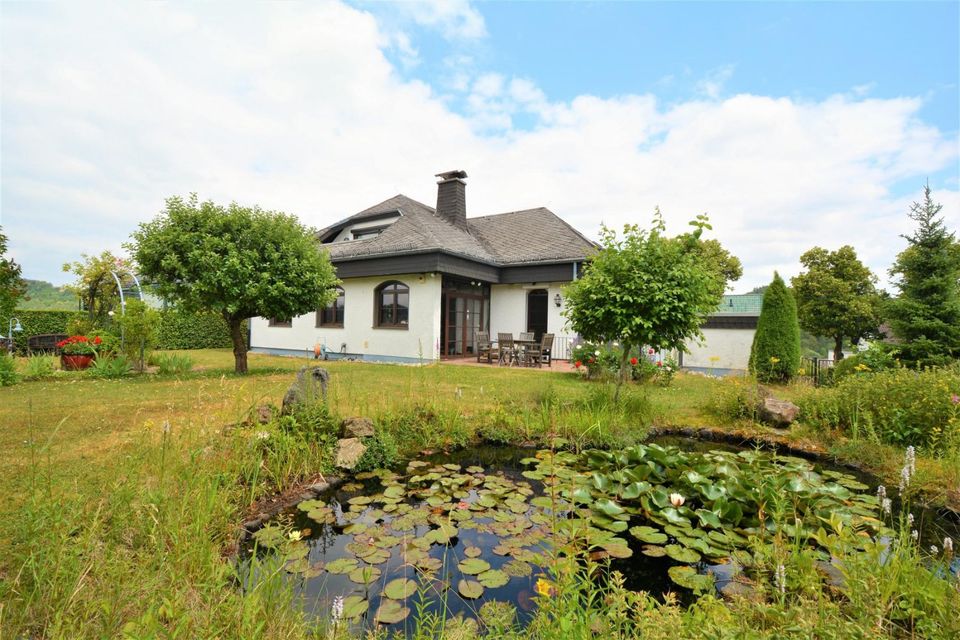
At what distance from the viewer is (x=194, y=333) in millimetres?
16953

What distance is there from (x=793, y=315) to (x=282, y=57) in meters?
11.6

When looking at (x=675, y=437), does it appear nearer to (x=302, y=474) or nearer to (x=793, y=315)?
(x=302, y=474)

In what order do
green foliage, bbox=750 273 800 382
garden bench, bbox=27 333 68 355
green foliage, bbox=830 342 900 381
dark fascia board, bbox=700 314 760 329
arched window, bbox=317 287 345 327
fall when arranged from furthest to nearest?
1. arched window, bbox=317 287 345 327
2. dark fascia board, bbox=700 314 760 329
3. garden bench, bbox=27 333 68 355
4. green foliage, bbox=750 273 800 382
5. green foliage, bbox=830 342 900 381

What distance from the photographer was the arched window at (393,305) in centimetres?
1288

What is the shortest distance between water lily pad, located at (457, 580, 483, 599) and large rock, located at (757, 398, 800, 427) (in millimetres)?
4983

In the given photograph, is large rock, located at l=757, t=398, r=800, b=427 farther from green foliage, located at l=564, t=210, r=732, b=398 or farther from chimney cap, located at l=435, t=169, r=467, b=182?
chimney cap, located at l=435, t=169, r=467, b=182

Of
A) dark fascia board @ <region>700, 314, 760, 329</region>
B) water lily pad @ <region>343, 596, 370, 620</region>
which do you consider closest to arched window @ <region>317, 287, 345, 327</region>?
dark fascia board @ <region>700, 314, 760, 329</region>

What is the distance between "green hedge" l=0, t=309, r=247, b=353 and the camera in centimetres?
1441

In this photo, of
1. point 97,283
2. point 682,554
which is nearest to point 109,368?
point 97,283

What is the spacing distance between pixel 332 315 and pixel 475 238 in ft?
19.6

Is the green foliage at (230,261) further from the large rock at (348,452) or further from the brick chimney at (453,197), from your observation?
the brick chimney at (453,197)

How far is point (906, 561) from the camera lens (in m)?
1.67

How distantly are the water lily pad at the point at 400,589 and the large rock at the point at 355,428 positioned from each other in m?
2.18

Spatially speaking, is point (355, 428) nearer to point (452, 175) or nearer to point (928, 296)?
point (928, 296)
